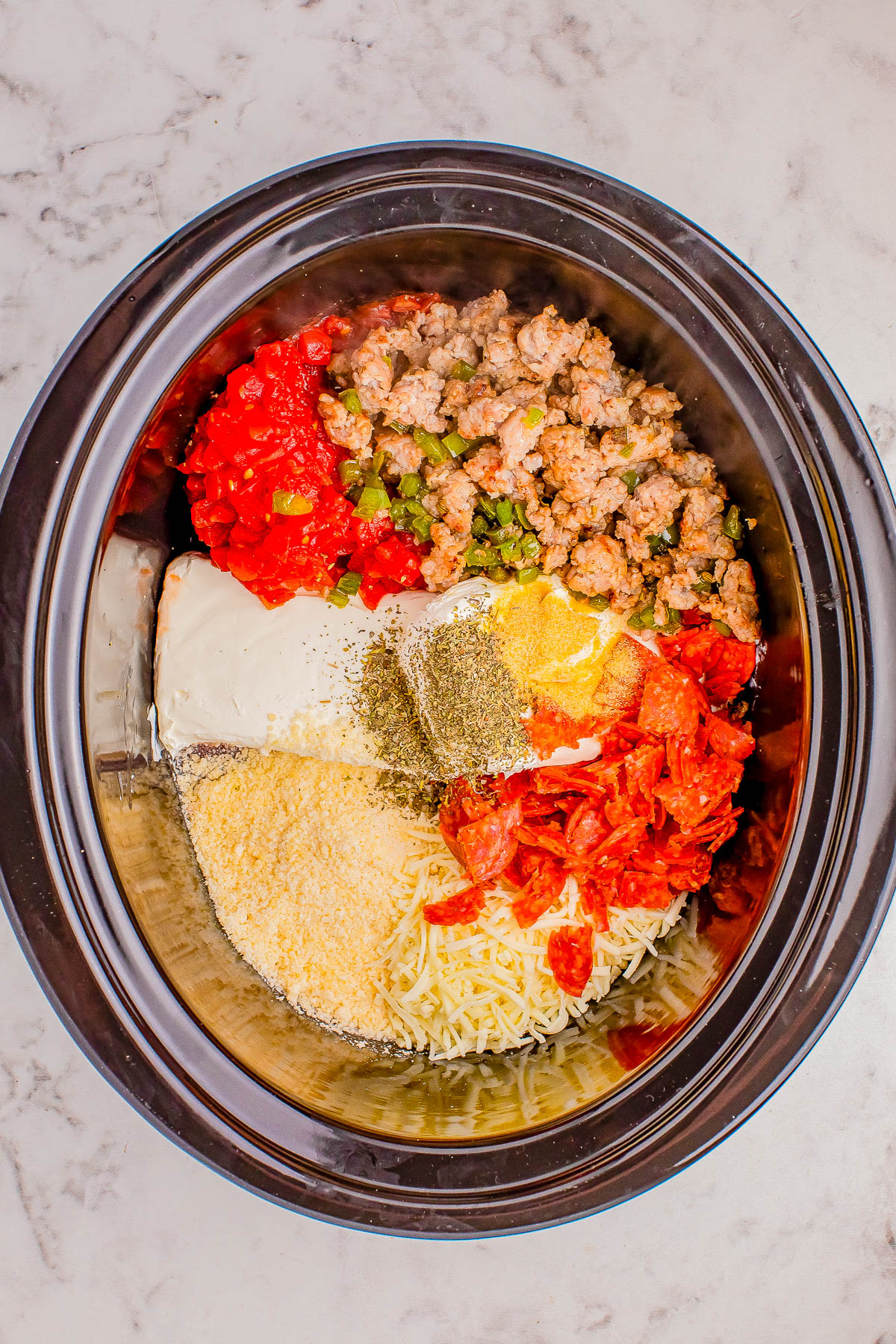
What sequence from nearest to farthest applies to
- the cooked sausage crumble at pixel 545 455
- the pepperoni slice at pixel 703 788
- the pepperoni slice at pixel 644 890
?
the cooked sausage crumble at pixel 545 455, the pepperoni slice at pixel 703 788, the pepperoni slice at pixel 644 890

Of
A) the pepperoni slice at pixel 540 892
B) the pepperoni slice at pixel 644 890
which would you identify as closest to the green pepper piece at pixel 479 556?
the pepperoni slice at pixel 540 892

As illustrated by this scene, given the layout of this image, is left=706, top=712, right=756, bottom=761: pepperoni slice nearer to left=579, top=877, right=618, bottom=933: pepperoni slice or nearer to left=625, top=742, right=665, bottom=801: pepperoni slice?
left=625, top=742, right=665, bottom=801: pepperoni slice

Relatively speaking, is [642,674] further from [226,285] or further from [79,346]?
[79,346]

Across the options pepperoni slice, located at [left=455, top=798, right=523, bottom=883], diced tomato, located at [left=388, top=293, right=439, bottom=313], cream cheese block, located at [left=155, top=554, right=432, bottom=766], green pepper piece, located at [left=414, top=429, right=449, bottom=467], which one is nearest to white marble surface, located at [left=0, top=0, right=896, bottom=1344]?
diced tomato, located at [left=388, top=293, right=439, bottom=313]

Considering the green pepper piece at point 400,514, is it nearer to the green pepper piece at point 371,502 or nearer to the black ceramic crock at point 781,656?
the green pepper piece at point 371,502

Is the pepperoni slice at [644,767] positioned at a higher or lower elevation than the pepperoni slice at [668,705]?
lower

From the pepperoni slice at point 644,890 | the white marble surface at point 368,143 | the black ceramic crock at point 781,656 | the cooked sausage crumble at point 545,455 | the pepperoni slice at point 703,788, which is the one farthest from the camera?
the white marble surface at point 368,143

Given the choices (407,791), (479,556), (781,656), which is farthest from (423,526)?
(781,656)

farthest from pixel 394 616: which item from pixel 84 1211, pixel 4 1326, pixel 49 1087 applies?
pixel 4 1326
